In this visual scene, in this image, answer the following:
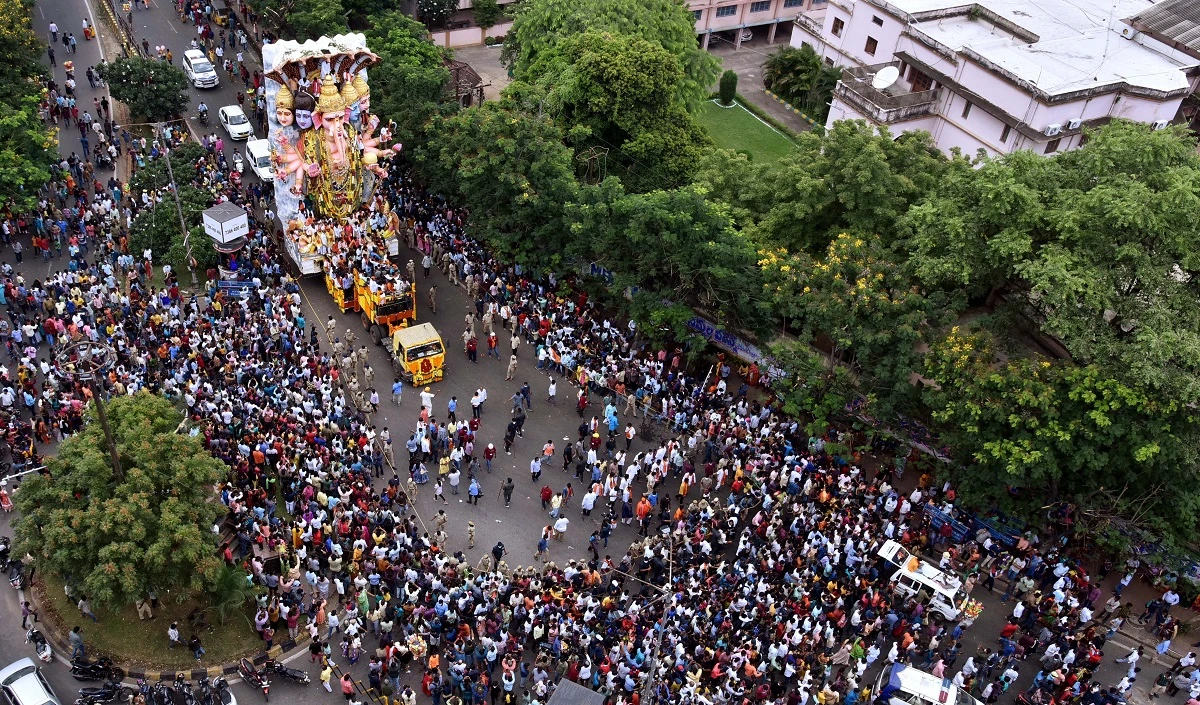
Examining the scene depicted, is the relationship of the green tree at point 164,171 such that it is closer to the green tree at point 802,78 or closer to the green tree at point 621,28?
the green tree at point 621,28

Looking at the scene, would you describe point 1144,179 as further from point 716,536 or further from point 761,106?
point 761,106

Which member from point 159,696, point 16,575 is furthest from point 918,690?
point 16,575

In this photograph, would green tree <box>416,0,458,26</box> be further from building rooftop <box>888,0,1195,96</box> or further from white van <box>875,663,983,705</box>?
white van <box>875,663,983,705</box>

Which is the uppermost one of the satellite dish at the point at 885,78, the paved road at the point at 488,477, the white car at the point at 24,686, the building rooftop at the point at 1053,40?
the building rooftop at the point at 1053,40

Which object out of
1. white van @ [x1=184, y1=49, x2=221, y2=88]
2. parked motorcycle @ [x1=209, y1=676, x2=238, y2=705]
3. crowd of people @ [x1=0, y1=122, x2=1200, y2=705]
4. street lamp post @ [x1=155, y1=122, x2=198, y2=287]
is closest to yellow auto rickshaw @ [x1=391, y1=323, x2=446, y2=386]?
crowd of people @ [x1=0, y1=122, x2=1200, y2=705]

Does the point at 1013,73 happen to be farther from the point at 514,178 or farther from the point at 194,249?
the point at 194,249

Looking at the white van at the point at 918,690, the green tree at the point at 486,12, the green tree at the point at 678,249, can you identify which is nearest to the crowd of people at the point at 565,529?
the white van at the point at 918,690
